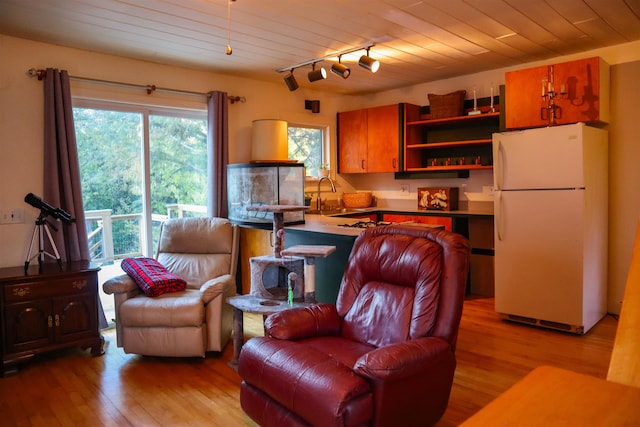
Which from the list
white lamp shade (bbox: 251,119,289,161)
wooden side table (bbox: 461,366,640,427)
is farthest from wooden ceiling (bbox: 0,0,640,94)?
wooden side table (bbox: 461,366,640,427)

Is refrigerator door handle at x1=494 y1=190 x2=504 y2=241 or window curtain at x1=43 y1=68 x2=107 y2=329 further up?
window curtain at x1=43 y1=68 x2=107 y2=329

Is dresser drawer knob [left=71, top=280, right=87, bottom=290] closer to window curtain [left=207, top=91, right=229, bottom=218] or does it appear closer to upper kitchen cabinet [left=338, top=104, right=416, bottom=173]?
window curtain [left=207, top=91, right=229, bottom=218]

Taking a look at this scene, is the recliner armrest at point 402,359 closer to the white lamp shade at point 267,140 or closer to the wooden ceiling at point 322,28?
the wooden ceiling at point 322,28

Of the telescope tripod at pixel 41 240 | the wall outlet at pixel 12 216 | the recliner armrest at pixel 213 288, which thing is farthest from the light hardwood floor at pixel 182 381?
the wall outlet at pixel 12 216

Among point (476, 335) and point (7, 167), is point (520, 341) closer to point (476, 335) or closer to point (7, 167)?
point (476, 335)

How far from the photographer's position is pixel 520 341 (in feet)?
11.6

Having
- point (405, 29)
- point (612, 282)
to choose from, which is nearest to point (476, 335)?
point (612, 282)

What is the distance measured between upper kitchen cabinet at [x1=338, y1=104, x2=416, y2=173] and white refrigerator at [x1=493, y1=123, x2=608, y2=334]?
1628mm

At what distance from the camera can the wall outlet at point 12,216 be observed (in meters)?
3.47

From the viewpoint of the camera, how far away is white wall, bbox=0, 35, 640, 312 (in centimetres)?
348

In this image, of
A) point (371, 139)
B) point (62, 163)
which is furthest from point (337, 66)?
point (62, 163)

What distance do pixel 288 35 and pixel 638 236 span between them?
312cm

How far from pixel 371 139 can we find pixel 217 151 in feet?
6.56

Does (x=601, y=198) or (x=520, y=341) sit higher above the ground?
(x=601, y=198)
